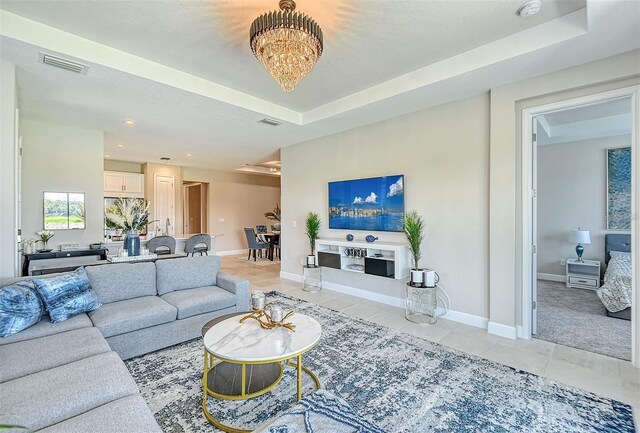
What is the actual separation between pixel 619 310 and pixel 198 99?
589cm

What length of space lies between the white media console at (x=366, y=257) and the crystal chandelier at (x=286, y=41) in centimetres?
268

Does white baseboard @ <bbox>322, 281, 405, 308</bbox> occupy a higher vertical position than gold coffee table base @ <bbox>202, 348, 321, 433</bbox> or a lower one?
lower

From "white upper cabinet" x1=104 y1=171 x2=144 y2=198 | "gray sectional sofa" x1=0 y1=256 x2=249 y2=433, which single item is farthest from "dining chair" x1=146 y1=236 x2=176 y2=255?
"white upper cabinet" x1=104 y1=171 x2=144 y2=198

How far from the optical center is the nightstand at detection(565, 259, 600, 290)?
5121 millimetres

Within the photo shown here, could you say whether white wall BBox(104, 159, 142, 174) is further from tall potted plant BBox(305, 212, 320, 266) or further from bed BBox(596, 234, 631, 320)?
bed BBox(596, 234, 631, 320)

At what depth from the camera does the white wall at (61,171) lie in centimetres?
447

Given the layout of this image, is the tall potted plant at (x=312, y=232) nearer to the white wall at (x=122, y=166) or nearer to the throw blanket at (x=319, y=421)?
the throw blanket at (x=319, y=421)

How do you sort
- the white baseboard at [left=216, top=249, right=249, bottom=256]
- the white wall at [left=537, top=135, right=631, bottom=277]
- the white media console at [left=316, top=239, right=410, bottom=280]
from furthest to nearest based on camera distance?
the white baseboard at [left=216, top=249, right=249, bottom=256] < the white wall at [left=537, top=135, right=631, bottom=277] < the white media console at [left=316, top=239, right=410, bottom=280]

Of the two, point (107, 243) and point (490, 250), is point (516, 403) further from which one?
point (107, 243)

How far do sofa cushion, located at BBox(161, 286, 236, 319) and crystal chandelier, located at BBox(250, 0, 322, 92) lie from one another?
237 cm

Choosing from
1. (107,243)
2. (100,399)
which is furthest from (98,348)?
(107,243)

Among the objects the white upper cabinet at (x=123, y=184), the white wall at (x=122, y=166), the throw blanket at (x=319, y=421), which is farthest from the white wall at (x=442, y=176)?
the white wall at (x=122, y=166)

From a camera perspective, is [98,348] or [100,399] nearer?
[100,399]

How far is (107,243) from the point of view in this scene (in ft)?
15.9
